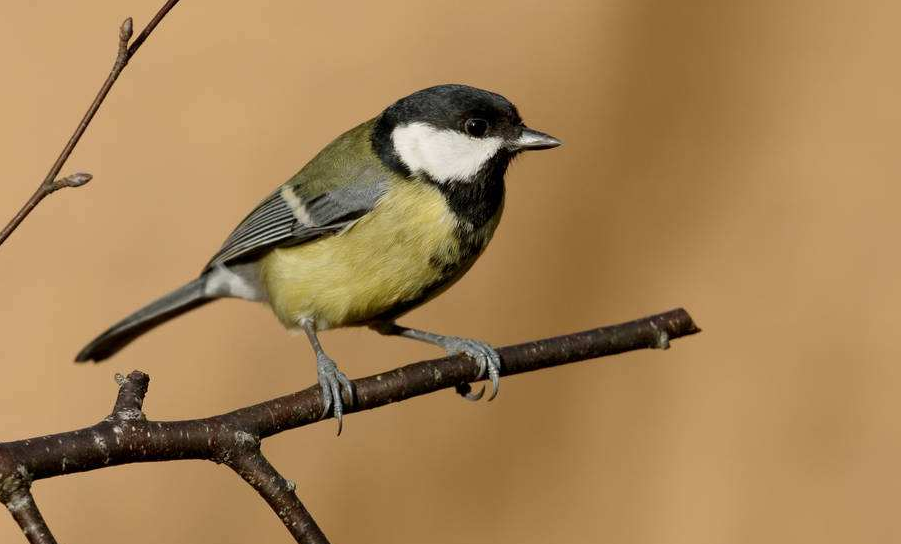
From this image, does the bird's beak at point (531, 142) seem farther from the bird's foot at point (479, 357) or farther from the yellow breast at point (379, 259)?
the bird's foot at point (479, 357)

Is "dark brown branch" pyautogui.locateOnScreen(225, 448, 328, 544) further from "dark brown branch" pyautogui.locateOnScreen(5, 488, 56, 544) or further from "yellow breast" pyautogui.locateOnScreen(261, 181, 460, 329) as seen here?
"yellow breast" pyautogui.locateOnScreen(261, 181, 460, 329)

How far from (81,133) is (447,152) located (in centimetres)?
95

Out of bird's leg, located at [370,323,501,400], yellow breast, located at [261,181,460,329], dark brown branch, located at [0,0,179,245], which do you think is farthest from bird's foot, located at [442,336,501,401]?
dark brown branch, located at [0,0,179,245]

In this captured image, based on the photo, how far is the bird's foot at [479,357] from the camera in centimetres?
177

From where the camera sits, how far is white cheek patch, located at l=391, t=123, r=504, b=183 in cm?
189

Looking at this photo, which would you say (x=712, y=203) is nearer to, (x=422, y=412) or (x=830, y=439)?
(x=830, y=439)

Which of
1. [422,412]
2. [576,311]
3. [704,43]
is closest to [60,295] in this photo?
[422,412]

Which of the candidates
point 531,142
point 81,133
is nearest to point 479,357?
point 531,142

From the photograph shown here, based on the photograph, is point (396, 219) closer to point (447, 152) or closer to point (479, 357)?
point (447, 152)

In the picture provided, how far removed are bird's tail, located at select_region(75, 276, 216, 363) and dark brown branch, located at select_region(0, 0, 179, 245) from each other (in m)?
1.03

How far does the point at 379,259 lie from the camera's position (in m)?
1.85

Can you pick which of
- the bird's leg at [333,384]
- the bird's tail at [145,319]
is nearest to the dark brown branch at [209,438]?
the bird's leg at [333,384]

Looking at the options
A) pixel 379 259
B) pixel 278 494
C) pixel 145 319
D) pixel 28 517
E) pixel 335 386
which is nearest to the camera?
pixel 28 517

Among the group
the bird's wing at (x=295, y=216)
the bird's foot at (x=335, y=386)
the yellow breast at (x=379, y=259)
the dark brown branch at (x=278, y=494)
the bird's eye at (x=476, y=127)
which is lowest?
the dark brown branch at (x=278, y=494)
